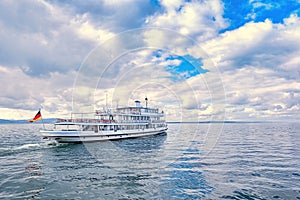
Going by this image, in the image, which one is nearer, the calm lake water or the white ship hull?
the calm lake water

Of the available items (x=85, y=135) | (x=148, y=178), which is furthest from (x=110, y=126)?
(x=148, y=178)

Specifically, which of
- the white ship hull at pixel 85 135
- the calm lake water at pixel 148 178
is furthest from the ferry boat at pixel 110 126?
the calm lake water at pixel 148 178

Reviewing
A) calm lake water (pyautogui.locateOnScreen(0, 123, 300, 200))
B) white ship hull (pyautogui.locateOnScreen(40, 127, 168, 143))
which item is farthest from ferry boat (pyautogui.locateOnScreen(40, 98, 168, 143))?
calm lake water (pyautogui.locateOnScreen(0, 123, 300, 200))

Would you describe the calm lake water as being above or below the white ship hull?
below

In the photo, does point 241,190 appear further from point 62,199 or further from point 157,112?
point 157,112

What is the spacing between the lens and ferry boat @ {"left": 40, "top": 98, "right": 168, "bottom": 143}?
4369cm

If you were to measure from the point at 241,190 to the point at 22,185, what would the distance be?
17.3 meters

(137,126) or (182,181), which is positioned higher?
(137,126)

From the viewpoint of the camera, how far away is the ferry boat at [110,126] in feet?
143

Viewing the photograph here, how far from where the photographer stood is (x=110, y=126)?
177 ft

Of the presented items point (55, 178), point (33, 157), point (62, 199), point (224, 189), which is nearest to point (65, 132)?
point (33, 157)

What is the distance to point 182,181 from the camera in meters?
19.0

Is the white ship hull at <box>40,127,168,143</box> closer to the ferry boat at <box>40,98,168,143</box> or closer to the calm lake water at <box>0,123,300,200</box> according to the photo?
the ferry boat at <box>40,98,168,143</box>

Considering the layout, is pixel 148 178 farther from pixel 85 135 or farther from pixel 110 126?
pixel 110 126
